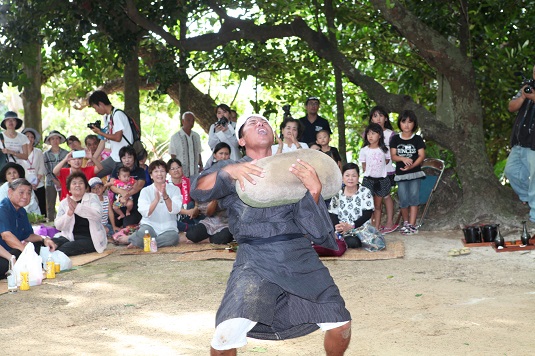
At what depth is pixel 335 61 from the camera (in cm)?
1092

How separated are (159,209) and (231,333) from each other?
585 cm

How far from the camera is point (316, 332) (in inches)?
205

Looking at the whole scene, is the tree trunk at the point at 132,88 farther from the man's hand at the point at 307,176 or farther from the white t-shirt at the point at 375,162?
the man's hand at the point at 307,176

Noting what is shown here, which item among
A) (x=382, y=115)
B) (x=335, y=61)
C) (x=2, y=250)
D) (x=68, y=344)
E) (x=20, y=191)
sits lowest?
(x=68, y=344)

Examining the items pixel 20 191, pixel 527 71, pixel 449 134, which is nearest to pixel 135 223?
pixel 20 191

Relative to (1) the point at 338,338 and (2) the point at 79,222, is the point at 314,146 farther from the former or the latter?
(1) the point at 338,338

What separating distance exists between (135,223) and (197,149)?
1680mm

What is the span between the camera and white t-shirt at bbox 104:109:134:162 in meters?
9.95

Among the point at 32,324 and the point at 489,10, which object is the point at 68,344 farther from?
the point at 489,10

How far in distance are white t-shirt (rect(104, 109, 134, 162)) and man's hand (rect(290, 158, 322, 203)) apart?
6664 millimetres

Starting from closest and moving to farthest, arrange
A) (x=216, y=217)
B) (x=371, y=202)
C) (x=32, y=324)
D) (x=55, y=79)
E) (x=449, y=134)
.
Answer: (x=32, y=324) → (x=371, y=202) → (x=216, y=217) → (x=449, y=134) → (x=55, y=79)

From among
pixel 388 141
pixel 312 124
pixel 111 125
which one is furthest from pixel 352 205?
pixel 111 125

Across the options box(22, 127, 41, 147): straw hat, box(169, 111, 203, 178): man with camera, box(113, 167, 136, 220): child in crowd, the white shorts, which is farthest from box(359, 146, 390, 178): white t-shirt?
the white shorts

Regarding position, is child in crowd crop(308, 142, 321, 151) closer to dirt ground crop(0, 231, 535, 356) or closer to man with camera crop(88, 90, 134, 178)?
dirt ground crop(0, 231, 535, 356)
